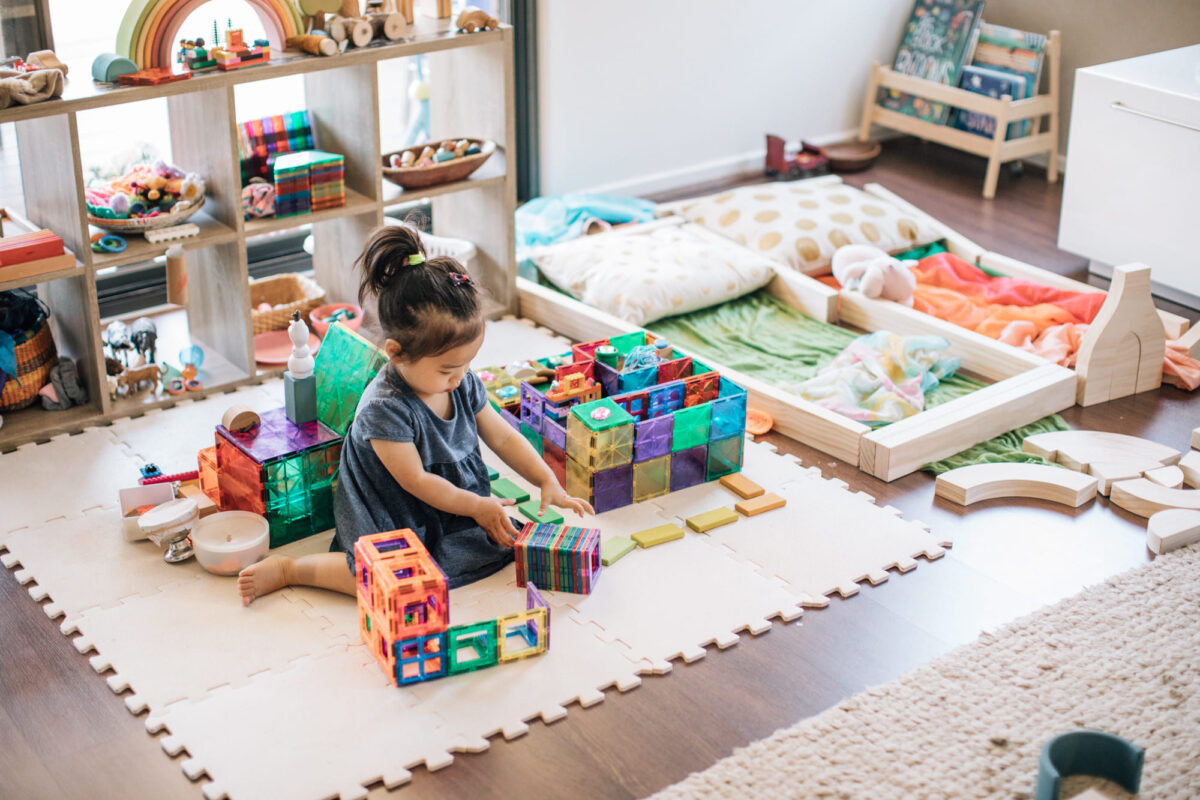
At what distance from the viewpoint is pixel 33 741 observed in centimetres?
198

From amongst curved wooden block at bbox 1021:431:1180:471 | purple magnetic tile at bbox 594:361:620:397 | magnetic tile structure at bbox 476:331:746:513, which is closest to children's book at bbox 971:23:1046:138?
curved wooden block at bbox 1021:431:1180:471

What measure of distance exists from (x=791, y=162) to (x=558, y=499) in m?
2.50

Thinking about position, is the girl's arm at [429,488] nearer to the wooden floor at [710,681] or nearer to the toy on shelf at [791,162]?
the wooden floor at [710,681]

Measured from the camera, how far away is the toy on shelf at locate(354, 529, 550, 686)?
6.73 ft

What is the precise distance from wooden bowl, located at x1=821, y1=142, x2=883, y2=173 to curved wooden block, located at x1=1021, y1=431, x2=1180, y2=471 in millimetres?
1950

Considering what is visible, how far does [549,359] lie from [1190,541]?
1.41m

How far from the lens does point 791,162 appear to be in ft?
15.0

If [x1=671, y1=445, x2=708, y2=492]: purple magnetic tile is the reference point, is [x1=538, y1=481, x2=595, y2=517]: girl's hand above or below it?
above

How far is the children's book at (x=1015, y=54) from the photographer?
4.50m

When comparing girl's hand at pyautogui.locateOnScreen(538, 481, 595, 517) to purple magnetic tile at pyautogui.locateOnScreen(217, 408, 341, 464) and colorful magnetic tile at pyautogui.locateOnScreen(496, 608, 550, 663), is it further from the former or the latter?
purple magnetic tile at pyautogui.locateOnScreen(217, 408, 341, 464)

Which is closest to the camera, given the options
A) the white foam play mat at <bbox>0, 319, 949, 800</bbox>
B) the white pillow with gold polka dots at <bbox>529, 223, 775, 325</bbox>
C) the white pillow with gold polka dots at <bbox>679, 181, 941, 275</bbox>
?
the white foam play mat at <bbox>0, 319, 949, 800</bbox>

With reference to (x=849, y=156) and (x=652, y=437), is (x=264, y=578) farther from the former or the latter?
(x=849, y=156)

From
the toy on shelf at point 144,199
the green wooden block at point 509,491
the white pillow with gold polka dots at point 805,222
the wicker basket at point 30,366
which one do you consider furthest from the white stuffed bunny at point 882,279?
the wicker basket at point 30,366

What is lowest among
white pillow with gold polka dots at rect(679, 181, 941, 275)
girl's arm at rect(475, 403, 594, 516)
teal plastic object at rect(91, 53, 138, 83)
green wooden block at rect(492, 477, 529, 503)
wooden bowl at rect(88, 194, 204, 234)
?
green wooden block at rect(492, 477, 529, 503)
